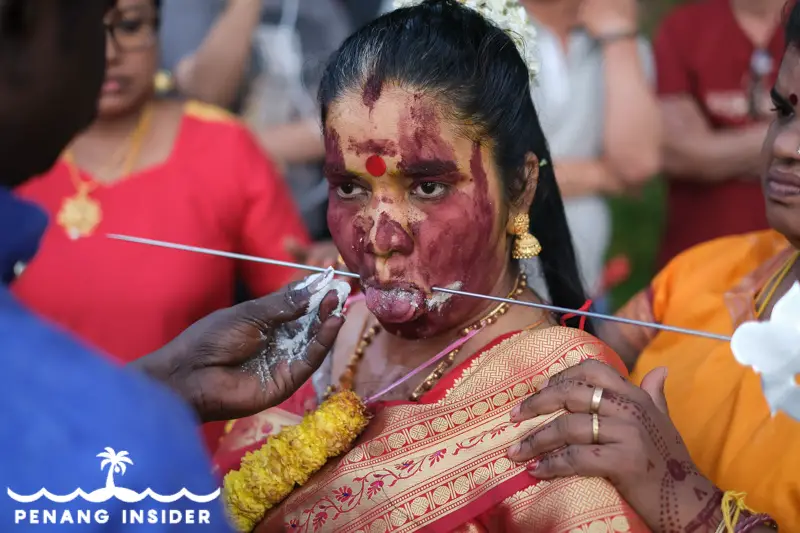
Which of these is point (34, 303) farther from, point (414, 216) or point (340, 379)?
point (414, 216)

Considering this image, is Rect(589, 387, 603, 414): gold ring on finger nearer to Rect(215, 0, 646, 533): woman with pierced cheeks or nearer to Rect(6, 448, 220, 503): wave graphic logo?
Rect(215, 0, 646, 533): woman with pierced cheeks

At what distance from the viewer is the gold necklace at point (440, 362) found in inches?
99.4

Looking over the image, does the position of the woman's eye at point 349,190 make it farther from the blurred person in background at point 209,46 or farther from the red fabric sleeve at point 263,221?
the blurred person in background at point 209,46

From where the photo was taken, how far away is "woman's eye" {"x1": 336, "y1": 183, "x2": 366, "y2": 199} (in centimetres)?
248

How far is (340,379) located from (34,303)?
1.63m

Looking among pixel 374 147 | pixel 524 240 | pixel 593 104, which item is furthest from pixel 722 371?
pixel 593 104

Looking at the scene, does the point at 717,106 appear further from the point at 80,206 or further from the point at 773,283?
the point at 80,206

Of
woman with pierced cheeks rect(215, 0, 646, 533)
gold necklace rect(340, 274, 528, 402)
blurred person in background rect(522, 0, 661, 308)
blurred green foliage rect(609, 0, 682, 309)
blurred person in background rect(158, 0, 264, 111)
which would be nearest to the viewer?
woman with pierced cheeks rect(215, 0, 646, 533)

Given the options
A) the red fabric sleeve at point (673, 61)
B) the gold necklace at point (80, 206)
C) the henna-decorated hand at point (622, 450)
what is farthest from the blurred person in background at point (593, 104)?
the henna-decorated hand at point (622, 450)

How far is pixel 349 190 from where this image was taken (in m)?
2.49

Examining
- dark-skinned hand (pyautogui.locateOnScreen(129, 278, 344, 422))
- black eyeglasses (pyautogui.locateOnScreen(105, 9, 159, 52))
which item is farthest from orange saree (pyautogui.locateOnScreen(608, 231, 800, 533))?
black eyeglasses (pyautogui.locateOnScreen(105, 9, 159, 52))

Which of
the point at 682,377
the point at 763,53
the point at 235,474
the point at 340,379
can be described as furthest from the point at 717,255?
the point at 763,53

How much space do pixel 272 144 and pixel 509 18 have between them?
2290 mm

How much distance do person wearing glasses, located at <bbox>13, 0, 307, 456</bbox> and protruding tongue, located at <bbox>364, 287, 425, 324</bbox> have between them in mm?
1575
